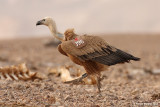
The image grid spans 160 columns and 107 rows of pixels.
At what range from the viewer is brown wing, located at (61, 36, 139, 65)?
677cm

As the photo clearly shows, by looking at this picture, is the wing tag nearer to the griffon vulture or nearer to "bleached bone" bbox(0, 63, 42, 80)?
the griffon vulture

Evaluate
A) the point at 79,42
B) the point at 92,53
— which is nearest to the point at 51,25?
the point at 79,42

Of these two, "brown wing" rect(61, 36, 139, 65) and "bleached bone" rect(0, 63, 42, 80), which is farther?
"bleached bone" rect(0, 63, 42, 80)

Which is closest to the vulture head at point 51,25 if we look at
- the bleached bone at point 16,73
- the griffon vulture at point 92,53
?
the griffon vulture at point 92,53

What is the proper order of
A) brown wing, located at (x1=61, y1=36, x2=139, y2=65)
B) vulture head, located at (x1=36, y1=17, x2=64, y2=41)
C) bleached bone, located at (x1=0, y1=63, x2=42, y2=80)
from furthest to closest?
1. bleached bone, located at (x1=0, y1=63, x2=42, y2=80)
2. vulture head, located at (x1=36, y1=17, x2=64, y2=41)
3. brown wing, located at (x1=61, y1=36, x2=139, y2=65)

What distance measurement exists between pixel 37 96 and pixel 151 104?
2.43m

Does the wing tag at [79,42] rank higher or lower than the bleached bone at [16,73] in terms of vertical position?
higher

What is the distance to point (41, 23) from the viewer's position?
313 inches

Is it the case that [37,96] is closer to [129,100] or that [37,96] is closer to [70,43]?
[70,43]

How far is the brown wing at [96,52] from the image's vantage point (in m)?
6.77

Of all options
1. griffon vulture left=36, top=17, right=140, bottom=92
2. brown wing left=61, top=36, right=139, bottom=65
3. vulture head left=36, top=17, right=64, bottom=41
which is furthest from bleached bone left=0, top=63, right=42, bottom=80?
brown wing left=61, top=36, right=139, bottom=65

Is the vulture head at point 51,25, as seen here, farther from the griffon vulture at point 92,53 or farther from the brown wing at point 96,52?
the brown wing at point 96,52

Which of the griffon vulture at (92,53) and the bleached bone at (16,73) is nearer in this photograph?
the griffon vulture at (92,53)

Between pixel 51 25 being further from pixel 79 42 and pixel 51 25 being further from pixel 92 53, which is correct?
pixel 92 53
